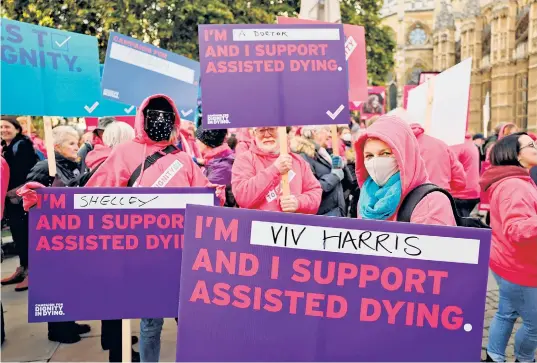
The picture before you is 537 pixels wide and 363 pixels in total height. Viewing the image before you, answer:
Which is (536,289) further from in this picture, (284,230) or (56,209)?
(56,209)

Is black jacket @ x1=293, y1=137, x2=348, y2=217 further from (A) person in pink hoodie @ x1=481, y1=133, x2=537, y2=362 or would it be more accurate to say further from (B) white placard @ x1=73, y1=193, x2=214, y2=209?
(B) white placard @ x1=73, y1=193, x2=214, y2=209

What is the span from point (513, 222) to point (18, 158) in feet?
15.4

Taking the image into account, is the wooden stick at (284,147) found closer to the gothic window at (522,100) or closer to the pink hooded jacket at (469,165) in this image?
the pink hooded jacket at (469,165)

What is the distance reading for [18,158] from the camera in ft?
18.1

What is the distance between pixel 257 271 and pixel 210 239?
0.20m

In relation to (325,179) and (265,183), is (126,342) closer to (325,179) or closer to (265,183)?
(265,183)

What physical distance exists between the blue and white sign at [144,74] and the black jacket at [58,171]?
2.32 feet

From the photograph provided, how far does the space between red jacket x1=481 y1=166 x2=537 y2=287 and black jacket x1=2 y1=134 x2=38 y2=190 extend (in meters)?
4.42

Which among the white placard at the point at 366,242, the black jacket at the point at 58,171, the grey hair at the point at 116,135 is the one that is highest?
the grey hair at the point at 116,135

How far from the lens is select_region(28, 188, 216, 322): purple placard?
8.63 ft

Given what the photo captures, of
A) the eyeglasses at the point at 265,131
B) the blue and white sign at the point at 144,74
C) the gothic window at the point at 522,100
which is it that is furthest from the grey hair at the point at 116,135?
the gothic window at the point at 522,100

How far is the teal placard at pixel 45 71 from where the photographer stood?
3848 millimetres

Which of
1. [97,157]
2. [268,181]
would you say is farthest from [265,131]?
[97,157]

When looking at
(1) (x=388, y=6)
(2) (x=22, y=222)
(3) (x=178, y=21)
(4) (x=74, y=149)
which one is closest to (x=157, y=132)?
(4) (x=74, y=149)
